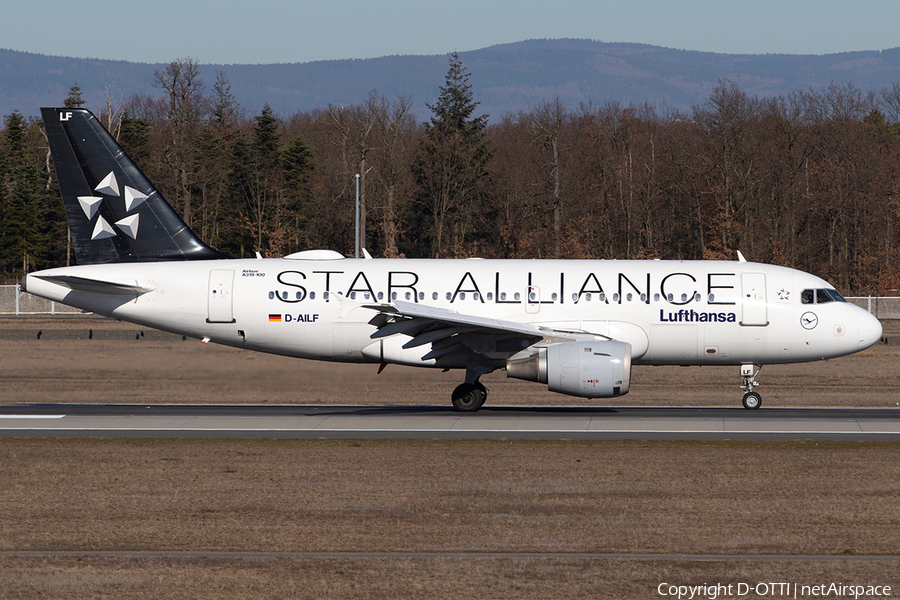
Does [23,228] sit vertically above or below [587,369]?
above

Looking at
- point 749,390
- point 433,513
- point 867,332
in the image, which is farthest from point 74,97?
point 433,513

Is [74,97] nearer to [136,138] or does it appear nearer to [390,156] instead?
[136,138]

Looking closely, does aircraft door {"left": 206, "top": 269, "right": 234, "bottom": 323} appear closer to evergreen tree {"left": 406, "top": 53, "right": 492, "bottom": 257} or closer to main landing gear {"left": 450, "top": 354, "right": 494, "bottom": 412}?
main landing gear {"left": 450, "top": 354, "right": 494, "bottom": 412}

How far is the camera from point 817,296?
1038 inches

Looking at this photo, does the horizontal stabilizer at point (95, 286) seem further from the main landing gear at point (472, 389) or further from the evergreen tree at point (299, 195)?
the evergreen tree at point (299, 195)

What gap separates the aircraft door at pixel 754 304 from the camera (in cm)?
2594

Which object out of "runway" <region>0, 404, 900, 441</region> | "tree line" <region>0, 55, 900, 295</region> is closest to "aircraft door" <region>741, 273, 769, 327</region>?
"runway" <region>0, 404, 900, 441</region>

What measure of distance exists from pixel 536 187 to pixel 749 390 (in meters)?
56.4

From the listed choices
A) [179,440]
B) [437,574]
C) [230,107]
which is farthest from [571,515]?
Answer: [230,107]

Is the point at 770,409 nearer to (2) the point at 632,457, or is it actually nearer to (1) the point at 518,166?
(2) the point at 632,457

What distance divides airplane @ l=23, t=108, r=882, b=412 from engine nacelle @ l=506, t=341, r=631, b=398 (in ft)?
3.56

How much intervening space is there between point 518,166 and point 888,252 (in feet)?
102

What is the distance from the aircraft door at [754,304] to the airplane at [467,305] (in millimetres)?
26

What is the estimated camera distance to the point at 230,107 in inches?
4299
